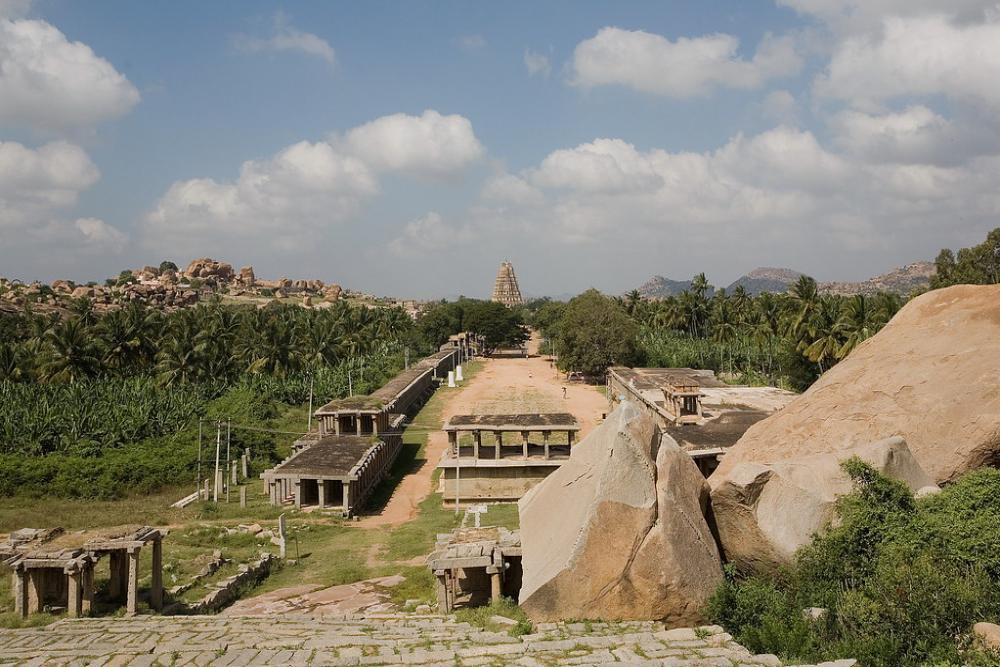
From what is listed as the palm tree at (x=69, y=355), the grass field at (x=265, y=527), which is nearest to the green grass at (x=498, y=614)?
the grass field at (x=265, y=527)

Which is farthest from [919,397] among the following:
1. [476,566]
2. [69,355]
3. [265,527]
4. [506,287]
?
[506,287]

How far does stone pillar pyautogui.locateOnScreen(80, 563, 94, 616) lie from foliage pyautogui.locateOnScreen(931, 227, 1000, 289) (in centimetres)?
5837

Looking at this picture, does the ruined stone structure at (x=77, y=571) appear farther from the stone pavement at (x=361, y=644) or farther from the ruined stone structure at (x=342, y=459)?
the ruined stone structure at (x=342, y=459)

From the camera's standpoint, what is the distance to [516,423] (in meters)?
29.6

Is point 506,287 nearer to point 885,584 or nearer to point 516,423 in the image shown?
point 516,423

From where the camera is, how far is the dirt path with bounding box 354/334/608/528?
97.2 ft

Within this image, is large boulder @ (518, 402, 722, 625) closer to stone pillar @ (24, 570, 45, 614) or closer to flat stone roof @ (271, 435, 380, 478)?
stone pillar @ (24, 570, 45, 614)

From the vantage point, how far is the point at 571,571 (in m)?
12.0

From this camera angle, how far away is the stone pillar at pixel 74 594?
1541 cm

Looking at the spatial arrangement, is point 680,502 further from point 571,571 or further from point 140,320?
point 140,320

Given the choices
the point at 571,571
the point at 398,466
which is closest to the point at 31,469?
the point at 398,466

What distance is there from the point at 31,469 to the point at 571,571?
31384 mm

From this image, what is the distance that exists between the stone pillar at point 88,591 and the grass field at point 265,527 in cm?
54

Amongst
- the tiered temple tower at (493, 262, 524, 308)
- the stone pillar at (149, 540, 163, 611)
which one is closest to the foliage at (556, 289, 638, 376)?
the stone pillar at (149, 540, 163, 611)
